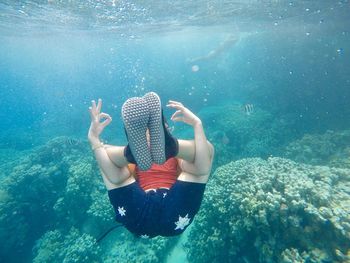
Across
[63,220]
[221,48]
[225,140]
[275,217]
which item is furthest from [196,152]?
[221,48]

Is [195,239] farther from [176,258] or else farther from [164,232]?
[164,232]

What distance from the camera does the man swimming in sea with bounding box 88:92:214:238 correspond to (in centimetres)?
343

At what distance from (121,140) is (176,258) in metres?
16.7

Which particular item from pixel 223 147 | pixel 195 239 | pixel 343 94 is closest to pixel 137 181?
pixel 195 239

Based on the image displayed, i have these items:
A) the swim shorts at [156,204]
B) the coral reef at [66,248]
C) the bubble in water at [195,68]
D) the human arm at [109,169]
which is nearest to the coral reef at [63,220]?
the coral reef at [66,248]

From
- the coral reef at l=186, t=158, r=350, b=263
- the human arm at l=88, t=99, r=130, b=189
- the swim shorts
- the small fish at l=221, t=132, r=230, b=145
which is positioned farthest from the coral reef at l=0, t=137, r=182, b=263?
the small fish at l=221, t=132, r=230, b=145

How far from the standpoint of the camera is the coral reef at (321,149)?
47.2 ft

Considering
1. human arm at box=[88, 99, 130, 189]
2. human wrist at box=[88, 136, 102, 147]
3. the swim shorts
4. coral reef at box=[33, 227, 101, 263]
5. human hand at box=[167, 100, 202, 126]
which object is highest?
human hand at box=[167, 100, 202, 126]

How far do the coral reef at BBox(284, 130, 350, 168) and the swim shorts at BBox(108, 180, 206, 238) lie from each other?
12.8 metres

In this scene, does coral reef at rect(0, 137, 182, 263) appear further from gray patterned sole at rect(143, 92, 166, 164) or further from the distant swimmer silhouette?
the distant swimmer silhouette

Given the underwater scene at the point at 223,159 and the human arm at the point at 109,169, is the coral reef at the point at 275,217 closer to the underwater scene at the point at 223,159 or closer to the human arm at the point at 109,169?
the underwater scene at the point at 223,159

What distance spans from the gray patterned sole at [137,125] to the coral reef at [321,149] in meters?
13.7

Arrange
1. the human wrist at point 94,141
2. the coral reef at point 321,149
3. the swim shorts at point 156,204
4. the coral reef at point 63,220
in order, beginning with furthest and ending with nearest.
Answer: the coral reef at point 321,149
the coral reef at point 63,220
the human wrist at point 94,141
the swim shorts at point 156,204

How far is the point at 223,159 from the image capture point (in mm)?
15250
